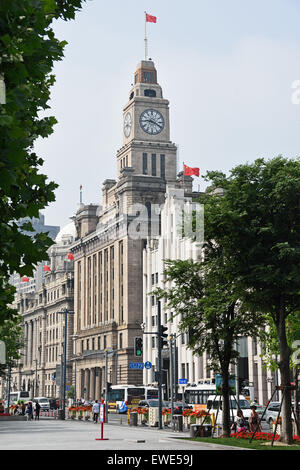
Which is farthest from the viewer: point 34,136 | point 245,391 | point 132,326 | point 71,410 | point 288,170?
point 132,326

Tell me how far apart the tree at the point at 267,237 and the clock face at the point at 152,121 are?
105 m

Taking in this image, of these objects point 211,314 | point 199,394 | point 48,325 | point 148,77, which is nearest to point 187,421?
point 199,394

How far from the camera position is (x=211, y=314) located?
30891 mm

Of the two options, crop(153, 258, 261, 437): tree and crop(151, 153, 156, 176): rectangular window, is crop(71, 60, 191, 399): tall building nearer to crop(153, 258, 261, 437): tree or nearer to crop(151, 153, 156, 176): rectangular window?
crop(151, 153, 156, 176): rectangular window

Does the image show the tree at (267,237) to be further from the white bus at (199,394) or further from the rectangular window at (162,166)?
the rectangular window at (162,166)

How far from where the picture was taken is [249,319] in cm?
3278

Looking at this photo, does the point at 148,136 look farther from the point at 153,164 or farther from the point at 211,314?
the point at 211,314

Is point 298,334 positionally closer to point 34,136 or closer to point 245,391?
point 245,391

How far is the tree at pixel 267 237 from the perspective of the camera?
26.3 metres

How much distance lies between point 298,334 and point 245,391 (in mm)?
27709

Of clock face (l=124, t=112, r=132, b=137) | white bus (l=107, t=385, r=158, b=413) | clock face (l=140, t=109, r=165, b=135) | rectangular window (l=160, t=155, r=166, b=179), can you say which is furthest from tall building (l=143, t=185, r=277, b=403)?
clock face (l=124, t=112, r=132, b=137)

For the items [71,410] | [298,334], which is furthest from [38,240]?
[71,410]

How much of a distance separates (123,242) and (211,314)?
85391mm

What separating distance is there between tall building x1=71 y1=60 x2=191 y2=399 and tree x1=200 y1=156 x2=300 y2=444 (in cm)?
8142
